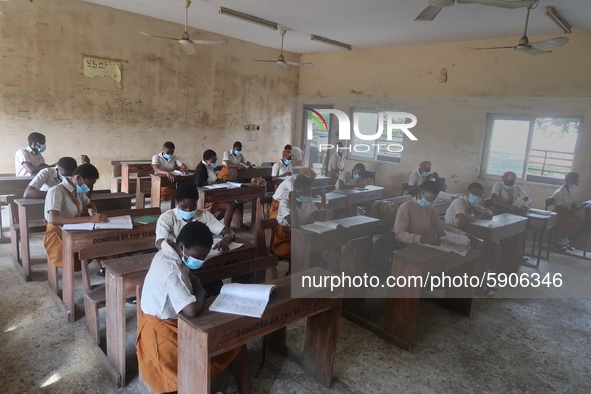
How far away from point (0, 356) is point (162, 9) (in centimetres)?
531

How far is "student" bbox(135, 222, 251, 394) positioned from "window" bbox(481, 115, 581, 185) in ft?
7.31

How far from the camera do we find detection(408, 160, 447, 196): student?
10.5 feet

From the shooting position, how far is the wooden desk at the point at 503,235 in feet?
11.3

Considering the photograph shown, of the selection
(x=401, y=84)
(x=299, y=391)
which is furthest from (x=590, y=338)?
(x=401, y=84)

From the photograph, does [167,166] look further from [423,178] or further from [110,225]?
[423,178]

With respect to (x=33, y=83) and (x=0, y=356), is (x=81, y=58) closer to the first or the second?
(x=33, y=83)

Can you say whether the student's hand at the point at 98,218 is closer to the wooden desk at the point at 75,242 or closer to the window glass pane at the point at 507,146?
the wooden desk at the point at 75,242

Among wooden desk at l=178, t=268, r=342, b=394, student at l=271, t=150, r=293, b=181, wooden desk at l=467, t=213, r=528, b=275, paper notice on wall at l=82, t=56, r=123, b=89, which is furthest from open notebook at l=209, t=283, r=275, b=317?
paper notice on wall at l=82, t=56, r=123, b=89

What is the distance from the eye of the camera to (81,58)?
5867mm

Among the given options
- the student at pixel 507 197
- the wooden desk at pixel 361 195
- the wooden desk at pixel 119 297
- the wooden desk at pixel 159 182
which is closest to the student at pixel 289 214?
the wooden desk at pixel 361 195

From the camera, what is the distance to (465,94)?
11.8 feet

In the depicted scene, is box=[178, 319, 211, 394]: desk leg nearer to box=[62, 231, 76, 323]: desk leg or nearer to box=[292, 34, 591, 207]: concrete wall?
box=[62, 231, 76, 323]: desk leg

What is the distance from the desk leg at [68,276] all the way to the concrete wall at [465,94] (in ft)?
6.58

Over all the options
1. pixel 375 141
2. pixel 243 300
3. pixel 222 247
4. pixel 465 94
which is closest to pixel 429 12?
pixel 465 94
